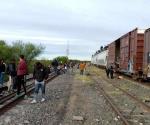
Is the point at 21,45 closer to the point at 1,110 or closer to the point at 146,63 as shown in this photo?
the point at 146,63

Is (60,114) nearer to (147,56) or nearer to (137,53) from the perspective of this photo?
(147,56)

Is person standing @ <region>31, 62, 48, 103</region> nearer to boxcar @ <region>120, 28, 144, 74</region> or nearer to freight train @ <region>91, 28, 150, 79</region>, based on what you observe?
freight train @ <region>91, 28, 150, 79</region>

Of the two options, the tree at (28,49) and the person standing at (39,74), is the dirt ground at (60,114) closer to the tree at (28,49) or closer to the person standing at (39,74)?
the person standing at (39,74)

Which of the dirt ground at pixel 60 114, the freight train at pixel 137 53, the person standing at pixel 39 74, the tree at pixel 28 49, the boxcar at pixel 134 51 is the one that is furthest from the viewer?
the tree at pixel 28 49

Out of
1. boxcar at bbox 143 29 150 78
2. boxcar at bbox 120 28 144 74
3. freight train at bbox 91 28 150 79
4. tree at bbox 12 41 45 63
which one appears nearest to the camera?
boxcar at bbox 143 29 150 78

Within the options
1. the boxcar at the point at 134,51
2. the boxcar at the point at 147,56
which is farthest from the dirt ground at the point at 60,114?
the boxcar at the point at 134,51

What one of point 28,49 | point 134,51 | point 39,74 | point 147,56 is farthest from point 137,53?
point 28,49

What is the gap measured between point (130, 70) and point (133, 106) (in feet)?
64.9

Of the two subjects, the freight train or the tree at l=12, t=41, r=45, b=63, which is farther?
the tree at l=12, t=41, r=45, b=63

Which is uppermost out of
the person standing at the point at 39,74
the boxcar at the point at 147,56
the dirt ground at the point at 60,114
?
the boxcar at the point at 147,56

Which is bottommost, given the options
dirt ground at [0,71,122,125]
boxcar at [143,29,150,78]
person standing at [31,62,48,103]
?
dirt ground at [0,71,122,125]

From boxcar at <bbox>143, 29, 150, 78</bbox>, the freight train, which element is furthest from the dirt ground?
the freight train

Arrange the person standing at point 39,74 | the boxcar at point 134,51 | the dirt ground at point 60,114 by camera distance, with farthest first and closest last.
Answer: the boxcar at point 134,51
the person standing at point 39,74
the dirt ground at point 60,114

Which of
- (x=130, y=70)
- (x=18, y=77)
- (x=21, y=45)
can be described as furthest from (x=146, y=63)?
(x=21, y=45)
